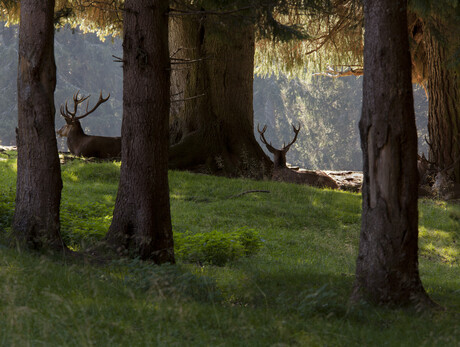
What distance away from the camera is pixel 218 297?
15.1 feet

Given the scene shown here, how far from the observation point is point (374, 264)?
15.6ft

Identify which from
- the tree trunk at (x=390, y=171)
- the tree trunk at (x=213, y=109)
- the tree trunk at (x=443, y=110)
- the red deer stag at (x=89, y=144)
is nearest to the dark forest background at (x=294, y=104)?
the red deer stag at (x=89, y=144)

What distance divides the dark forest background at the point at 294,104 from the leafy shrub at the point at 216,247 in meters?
43.2

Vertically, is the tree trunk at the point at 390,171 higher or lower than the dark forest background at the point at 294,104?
lower

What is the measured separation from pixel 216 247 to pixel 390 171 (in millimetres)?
2837

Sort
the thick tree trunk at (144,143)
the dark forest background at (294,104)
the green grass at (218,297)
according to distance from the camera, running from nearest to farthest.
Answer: the green grass at (218,297) → the thick tree trunk at (144,143) → the dark forest background at (294,104)

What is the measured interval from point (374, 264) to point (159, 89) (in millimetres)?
3079

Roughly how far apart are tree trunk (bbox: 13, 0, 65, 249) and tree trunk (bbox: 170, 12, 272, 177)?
25.2 feet

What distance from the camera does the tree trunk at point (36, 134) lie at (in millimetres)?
6082

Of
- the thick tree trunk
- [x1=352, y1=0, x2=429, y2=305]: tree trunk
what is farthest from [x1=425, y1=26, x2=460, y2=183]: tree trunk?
[x1=352, y1=0, x2=429, y2=305]: tree trunk

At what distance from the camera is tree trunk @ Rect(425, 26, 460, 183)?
14680mm

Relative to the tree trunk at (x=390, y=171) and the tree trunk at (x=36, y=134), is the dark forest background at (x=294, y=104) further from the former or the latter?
the tree trunk at (x=390, y=171)

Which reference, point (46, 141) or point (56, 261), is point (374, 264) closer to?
point (56, 261)

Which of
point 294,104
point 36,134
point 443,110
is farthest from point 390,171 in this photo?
point 294,104
